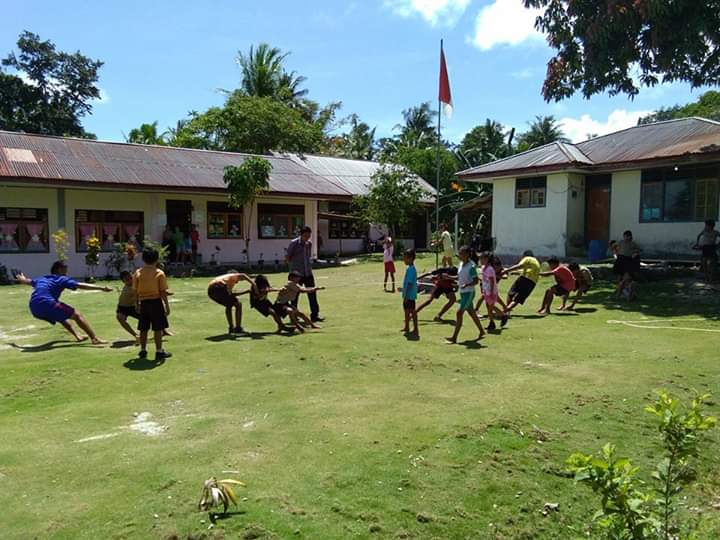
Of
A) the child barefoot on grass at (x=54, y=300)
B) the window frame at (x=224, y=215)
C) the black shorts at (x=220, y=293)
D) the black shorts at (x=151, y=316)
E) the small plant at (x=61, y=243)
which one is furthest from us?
the window frame at (x=224, y=215)

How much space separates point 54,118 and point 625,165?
38607 millimetres

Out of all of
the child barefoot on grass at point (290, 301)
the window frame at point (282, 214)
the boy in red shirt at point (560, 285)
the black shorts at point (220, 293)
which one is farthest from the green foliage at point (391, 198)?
the black shorts at point (220, 293)

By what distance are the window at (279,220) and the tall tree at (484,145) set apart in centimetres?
1313

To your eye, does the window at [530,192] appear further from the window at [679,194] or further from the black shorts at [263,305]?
the black shorts at [263,305]

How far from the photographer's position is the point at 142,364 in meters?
7.96

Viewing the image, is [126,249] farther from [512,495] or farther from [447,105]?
[512,495]

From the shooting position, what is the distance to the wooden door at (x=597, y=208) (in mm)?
20328

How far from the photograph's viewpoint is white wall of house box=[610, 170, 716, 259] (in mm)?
17984

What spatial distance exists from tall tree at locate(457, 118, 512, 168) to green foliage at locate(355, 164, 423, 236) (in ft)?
22.0

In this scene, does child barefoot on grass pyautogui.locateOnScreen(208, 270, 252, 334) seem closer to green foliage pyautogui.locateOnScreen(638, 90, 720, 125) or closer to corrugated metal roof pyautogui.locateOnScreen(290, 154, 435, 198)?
corrugated metal roof pyautogui.locateOnScreen(290, 154, 435, 198)

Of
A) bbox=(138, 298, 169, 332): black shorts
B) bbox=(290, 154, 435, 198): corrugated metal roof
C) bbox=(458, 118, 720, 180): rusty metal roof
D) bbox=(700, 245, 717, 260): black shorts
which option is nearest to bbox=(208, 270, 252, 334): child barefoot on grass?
bbox=(138, 298, 169, 332): black shorts

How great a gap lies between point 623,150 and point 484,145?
21121mm

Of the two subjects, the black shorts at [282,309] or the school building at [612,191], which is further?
the school building at [612,191]

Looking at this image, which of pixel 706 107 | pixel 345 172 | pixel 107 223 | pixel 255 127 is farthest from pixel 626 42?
pixel 706 107
